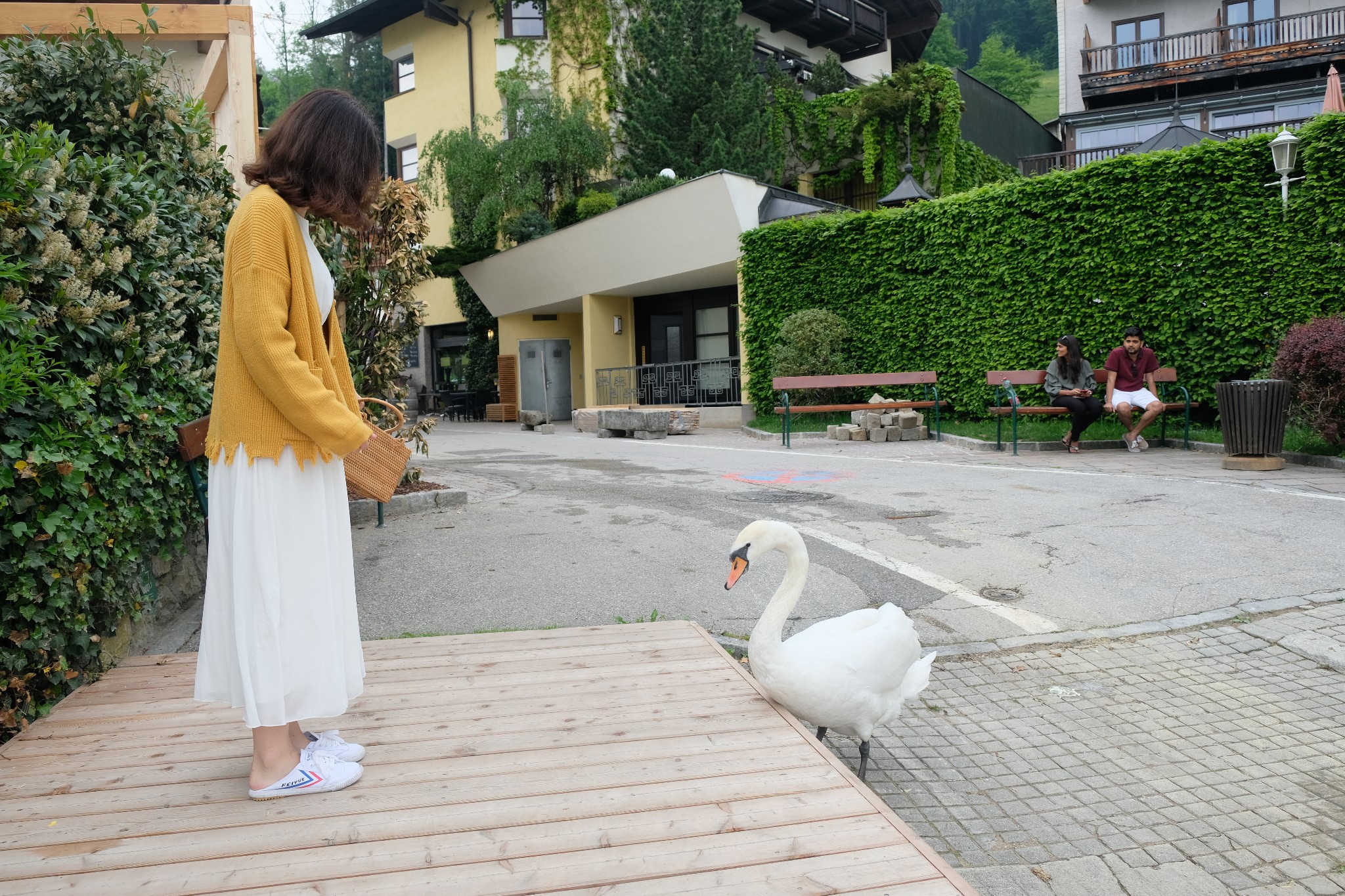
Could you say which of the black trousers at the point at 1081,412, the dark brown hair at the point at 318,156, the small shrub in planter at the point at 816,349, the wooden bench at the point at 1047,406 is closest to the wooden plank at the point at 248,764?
the dark brown hair at the point at 318,156

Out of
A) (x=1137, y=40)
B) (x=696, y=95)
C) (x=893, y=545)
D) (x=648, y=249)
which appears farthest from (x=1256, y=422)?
(x=1137, y=40)

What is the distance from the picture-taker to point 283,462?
2396 millimetres

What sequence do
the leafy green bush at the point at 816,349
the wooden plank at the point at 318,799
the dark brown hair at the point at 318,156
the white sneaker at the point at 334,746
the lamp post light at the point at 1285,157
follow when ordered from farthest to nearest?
the leafy green bush at the point at 816,349
the lamp post light at the point at 1285,157
the white sneaker at the point at 334,746
the dark brown hair at the point at 318,156
the wooden plank at the point at 318,799

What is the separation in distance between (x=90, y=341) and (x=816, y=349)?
14.2 m

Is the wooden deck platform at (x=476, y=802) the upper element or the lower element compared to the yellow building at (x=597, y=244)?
lower

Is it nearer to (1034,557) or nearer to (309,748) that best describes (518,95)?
(1034,557)

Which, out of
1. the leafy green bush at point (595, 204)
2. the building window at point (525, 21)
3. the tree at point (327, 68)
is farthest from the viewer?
the tree at point (327, 68)

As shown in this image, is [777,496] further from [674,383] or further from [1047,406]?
[674,383]

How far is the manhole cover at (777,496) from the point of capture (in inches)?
332

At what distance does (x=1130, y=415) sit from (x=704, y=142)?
12900 millimetres

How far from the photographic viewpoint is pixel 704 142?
21641 millimetres

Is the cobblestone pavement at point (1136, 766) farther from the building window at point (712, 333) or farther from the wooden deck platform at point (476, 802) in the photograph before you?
the building window at point (712, 333)

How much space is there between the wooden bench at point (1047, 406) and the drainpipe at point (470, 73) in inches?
699

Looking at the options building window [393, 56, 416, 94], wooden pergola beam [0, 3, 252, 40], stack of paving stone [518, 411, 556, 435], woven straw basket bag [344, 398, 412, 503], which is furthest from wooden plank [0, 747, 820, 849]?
building window [393, 56, 416, 94]
